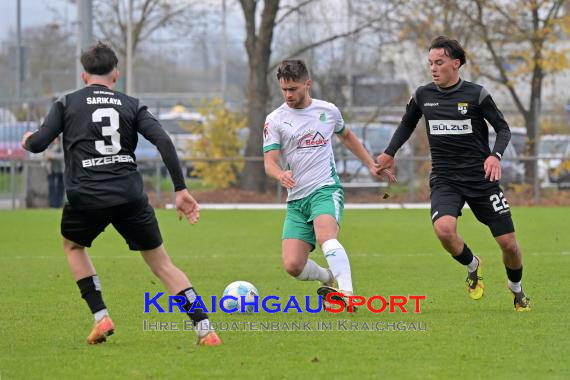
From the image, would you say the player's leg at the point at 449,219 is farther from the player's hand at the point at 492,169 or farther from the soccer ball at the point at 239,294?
the soccer ball at the point at 239,294

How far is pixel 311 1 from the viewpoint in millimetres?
29641

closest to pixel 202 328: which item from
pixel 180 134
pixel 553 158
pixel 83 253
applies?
pixel 83 253

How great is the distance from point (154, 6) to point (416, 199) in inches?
564

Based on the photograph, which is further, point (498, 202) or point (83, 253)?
point (498, 202)

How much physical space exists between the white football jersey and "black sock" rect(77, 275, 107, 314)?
1.93m

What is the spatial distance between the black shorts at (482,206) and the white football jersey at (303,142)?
849mm

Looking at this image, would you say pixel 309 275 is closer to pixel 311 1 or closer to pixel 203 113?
pixel 203 113

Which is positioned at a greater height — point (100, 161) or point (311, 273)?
point (100, 161)

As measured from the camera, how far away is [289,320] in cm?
813

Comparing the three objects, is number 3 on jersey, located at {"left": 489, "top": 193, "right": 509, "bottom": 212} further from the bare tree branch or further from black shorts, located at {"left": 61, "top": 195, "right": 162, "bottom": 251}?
the bare tree branch

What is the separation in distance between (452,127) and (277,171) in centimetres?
145

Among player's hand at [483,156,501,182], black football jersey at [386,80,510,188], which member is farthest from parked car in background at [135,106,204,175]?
player's hand at [483,156,501,182]

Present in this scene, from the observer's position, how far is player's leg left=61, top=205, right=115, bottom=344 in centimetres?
692

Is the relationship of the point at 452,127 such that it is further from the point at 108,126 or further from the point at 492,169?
the point at 108,126
